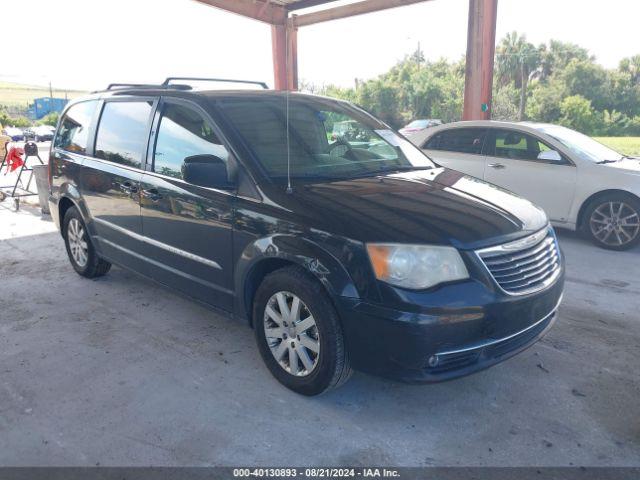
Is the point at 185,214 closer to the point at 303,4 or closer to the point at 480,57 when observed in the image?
the point at 480,57

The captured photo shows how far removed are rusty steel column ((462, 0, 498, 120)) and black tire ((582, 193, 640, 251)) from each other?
13.6 feet

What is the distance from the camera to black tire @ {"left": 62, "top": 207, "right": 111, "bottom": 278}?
4.94 m

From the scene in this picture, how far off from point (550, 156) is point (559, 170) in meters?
0.20

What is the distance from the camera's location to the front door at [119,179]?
3986mm

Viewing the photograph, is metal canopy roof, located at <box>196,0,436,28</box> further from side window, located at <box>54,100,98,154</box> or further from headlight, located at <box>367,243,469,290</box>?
headlight, located at <box>367,243,469,290</box>

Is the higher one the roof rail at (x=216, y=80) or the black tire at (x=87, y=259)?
the roof rail at (x=216, y=80)

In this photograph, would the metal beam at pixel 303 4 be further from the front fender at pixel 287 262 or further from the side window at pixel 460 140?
the front fender at pixel 287 262

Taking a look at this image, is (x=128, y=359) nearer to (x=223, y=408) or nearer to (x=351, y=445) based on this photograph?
(x=223, y=408)

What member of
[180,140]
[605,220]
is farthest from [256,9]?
[180,140]

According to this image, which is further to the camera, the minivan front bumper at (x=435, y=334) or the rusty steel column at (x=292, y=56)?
the rusty steel column at (x=292, y=56)

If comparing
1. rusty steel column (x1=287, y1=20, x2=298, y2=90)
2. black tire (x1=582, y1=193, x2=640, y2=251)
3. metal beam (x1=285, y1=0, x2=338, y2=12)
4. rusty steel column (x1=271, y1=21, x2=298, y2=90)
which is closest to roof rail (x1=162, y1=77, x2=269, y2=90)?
black tire (x1=582, y1=193, x2=640, y2=251)

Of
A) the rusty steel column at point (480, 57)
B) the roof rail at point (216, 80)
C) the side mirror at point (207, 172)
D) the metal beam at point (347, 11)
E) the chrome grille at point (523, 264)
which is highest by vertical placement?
the metal beam at point (347, 11)

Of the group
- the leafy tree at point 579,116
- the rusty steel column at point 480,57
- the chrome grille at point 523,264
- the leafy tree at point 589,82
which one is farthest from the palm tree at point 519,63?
the chrome grille at point 523,264

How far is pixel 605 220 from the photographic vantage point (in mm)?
6219
